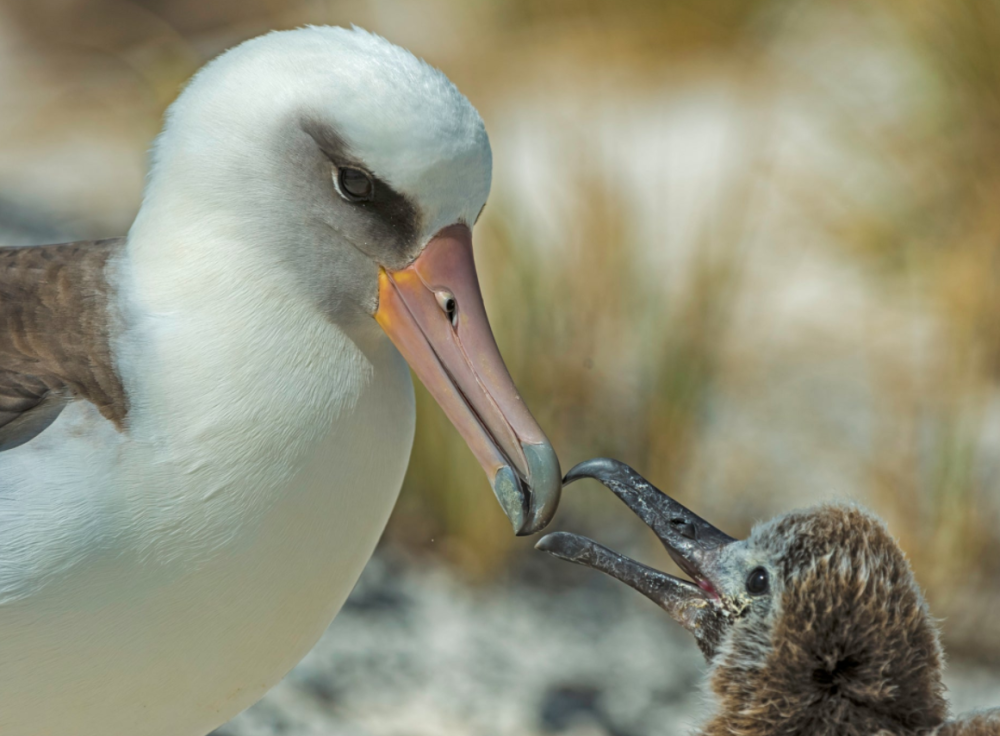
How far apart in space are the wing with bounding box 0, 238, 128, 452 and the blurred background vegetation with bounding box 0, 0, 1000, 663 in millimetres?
2326

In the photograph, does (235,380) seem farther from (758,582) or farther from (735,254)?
(735,254)

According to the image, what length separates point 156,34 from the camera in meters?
9.81

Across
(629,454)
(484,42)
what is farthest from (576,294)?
(484,42)

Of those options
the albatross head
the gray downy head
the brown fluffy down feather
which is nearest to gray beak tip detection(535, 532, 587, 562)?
the gray downy head

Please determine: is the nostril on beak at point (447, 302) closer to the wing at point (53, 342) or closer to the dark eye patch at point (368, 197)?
the dark eye patch at point (368, 197)

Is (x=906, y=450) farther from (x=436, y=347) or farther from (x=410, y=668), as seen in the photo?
(x=436, y=347)

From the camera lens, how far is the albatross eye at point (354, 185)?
7.85ft

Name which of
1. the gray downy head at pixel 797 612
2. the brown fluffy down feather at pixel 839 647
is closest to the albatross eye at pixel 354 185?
the gray downy head at pixel 797 612

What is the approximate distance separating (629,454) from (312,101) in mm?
3451

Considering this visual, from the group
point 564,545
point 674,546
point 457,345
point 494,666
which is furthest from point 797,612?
point 494,666

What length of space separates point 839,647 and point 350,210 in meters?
1.33

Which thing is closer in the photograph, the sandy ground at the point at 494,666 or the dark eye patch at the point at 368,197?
the dark eye patch at the point at 368,197

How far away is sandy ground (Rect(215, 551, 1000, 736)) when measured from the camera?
14.6 feet

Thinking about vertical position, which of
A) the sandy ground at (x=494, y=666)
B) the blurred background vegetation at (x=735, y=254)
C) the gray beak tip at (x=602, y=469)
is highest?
the gray beak tip at (x=602, y=469)
